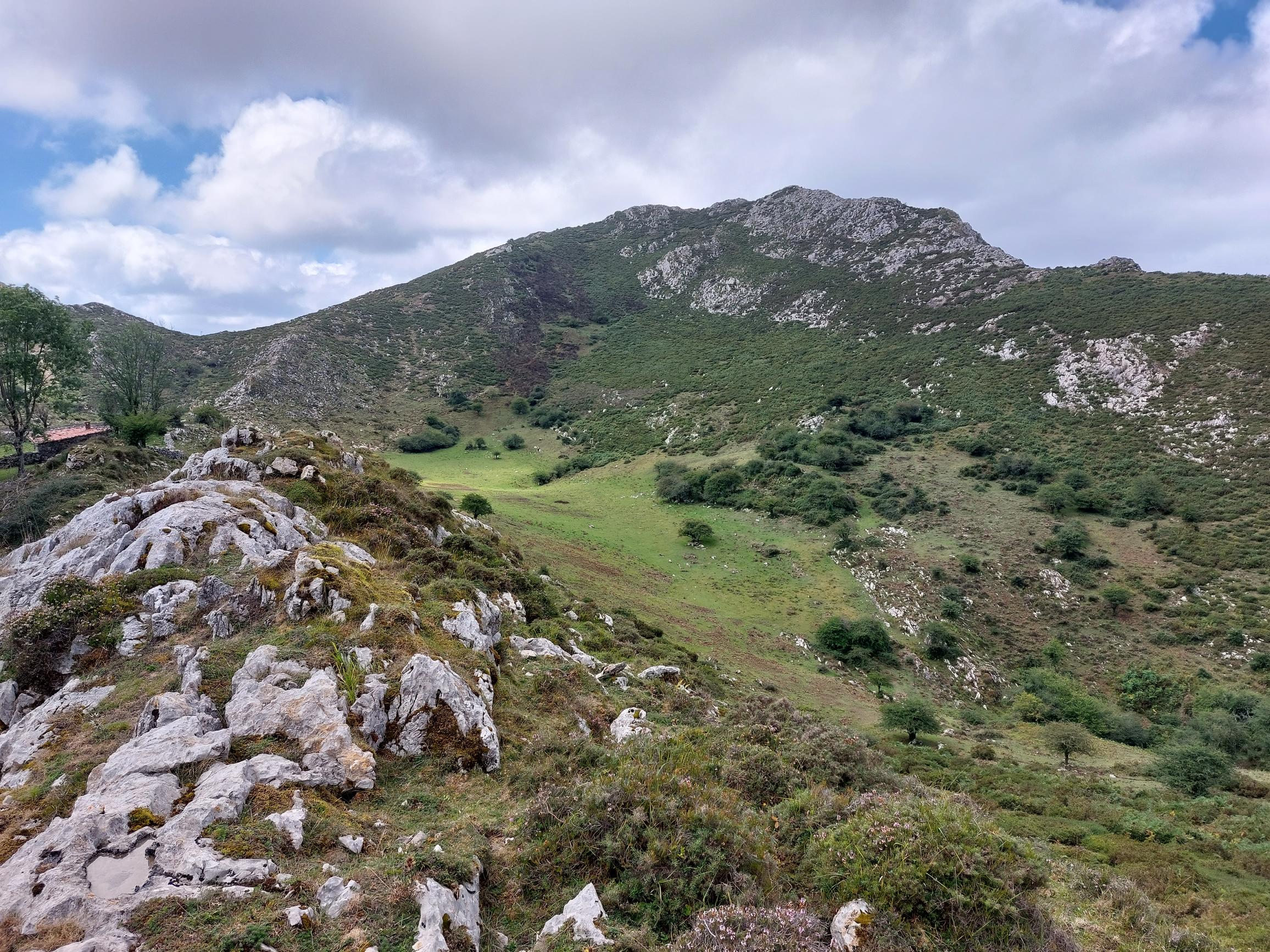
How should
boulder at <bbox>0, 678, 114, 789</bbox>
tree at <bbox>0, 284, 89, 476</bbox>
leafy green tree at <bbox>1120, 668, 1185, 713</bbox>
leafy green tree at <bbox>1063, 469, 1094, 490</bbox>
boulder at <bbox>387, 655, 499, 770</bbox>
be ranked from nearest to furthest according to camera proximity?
boulder at <bbox>0, 678, 114, 789</bbox>, boulder at <bbox>387, 655, 499, 770</bbox>, tree at <bbox>0, 284, 89, 476</bbox>, leafy green tree at <bbox>1120, 668, 1185, 713</bbox>, leafy green tree at <bbox>1063, 469, 1094, 490</bbox>

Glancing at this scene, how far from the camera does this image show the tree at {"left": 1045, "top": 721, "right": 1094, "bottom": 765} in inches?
824

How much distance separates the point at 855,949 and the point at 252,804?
7.72 m

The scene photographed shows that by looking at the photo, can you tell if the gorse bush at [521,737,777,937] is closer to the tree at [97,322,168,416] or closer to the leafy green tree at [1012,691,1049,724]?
the leafy green tree at [1012,691,1049,724]

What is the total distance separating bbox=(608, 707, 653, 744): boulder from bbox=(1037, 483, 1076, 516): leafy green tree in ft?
156

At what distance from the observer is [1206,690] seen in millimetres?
27297

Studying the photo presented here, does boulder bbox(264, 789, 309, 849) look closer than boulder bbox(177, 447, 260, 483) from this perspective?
Answer: Yes

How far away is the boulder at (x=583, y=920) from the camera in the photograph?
5922 millimetres

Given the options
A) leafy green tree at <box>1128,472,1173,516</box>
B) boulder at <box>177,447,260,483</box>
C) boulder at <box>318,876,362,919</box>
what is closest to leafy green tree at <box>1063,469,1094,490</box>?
leafy green tree at <box>1128,472,1173,516</box>

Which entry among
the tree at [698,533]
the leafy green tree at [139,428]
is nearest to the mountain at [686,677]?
the tree at [698,533]

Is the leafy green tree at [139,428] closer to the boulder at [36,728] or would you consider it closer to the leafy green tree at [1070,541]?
the boulder at [36,728]

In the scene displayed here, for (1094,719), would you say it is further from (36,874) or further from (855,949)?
(36,874)

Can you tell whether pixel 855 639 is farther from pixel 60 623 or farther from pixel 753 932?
pixel 60 623

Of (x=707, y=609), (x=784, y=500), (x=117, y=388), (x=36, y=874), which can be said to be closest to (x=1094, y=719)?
(x=707, y=609)

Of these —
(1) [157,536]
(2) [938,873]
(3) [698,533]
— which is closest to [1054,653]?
(3) [698,533]
